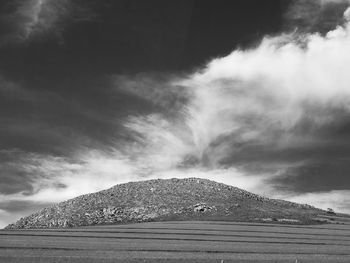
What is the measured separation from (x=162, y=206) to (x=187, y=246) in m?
48.8

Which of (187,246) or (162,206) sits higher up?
(162,206)

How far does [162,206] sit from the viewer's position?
4033 inches

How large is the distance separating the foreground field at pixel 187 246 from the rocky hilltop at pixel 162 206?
1726 centimetres

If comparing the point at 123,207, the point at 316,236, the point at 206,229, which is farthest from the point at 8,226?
the point at 316,236

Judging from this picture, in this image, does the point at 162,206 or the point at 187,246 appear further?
the point at 162,206

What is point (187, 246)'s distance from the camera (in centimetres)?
5394

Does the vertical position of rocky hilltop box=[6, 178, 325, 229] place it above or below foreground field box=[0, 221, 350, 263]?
above

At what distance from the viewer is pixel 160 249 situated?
50000mm

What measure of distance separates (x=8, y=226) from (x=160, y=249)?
74971 mm

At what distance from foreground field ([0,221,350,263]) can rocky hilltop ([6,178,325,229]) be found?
17258 mm

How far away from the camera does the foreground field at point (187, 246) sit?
43184mm

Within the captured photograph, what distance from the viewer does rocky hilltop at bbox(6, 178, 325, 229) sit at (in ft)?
319

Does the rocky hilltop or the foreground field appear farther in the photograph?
the rocky hilltop

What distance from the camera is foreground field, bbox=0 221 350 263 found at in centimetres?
4318
